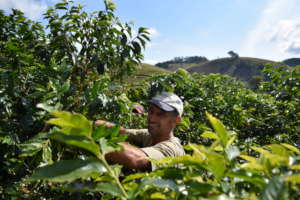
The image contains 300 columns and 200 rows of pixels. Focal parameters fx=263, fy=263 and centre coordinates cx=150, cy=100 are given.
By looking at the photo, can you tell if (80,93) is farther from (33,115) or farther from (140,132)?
(140,132)

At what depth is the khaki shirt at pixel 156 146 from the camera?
7.37ft

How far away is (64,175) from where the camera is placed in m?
0.59

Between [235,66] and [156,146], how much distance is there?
355 ft

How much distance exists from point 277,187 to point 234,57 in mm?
116861

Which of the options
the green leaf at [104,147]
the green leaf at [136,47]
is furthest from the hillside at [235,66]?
the green leaf at [104,147]

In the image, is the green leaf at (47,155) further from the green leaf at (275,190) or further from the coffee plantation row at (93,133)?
the green leaf at (275,190)

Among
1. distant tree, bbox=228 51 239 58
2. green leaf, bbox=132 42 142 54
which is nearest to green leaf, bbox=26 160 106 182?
green leaf, bbox=132 42 142 54

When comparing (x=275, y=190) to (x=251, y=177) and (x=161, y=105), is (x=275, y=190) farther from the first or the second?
(x=161, y=105)

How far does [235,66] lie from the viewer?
104 m

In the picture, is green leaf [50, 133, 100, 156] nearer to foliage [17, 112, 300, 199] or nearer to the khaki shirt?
foliage [17, 112, 300, 199]

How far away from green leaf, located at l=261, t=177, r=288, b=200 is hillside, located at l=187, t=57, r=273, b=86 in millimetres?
98716

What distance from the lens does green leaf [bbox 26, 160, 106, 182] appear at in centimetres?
59

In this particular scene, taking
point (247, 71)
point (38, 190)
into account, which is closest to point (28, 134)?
point (38, 190)

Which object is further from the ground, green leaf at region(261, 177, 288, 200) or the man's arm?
green leaf at region(261, 177, 288, 200)
